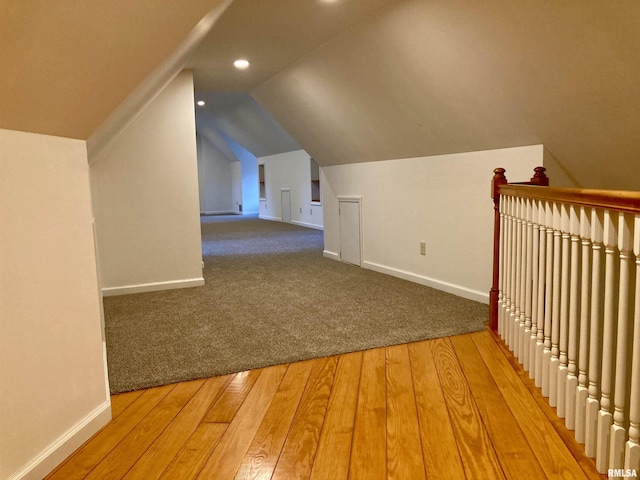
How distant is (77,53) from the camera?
56.4 inches

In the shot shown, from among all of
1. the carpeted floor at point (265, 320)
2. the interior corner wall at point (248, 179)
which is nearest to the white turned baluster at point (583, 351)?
the carpeted floor at point (265, 320)

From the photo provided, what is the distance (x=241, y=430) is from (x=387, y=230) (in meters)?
3.37

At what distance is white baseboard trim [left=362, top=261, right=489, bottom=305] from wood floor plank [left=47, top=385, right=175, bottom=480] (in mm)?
2448

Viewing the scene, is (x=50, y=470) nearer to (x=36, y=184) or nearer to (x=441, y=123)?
(x=36, y=184)

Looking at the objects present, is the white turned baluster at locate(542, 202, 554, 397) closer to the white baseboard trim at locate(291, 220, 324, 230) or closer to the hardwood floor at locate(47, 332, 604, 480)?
the hardwood floor at locate(47, 332, 604, 480)

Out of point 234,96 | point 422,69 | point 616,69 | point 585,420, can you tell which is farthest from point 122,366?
point 234,96

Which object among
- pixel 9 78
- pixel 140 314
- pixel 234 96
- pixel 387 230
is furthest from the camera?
pixel 234 96

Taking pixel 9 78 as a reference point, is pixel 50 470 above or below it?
below

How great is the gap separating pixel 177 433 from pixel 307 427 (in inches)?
20.7

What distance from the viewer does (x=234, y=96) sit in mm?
8109

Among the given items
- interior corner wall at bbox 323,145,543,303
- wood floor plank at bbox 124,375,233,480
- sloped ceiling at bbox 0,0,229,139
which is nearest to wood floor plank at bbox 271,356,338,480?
wood floor plank at bbox 124,375,233,480

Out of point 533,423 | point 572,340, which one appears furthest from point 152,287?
point 572,340

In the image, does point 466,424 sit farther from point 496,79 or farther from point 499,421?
point 496,79

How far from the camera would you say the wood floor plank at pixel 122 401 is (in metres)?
2.12
